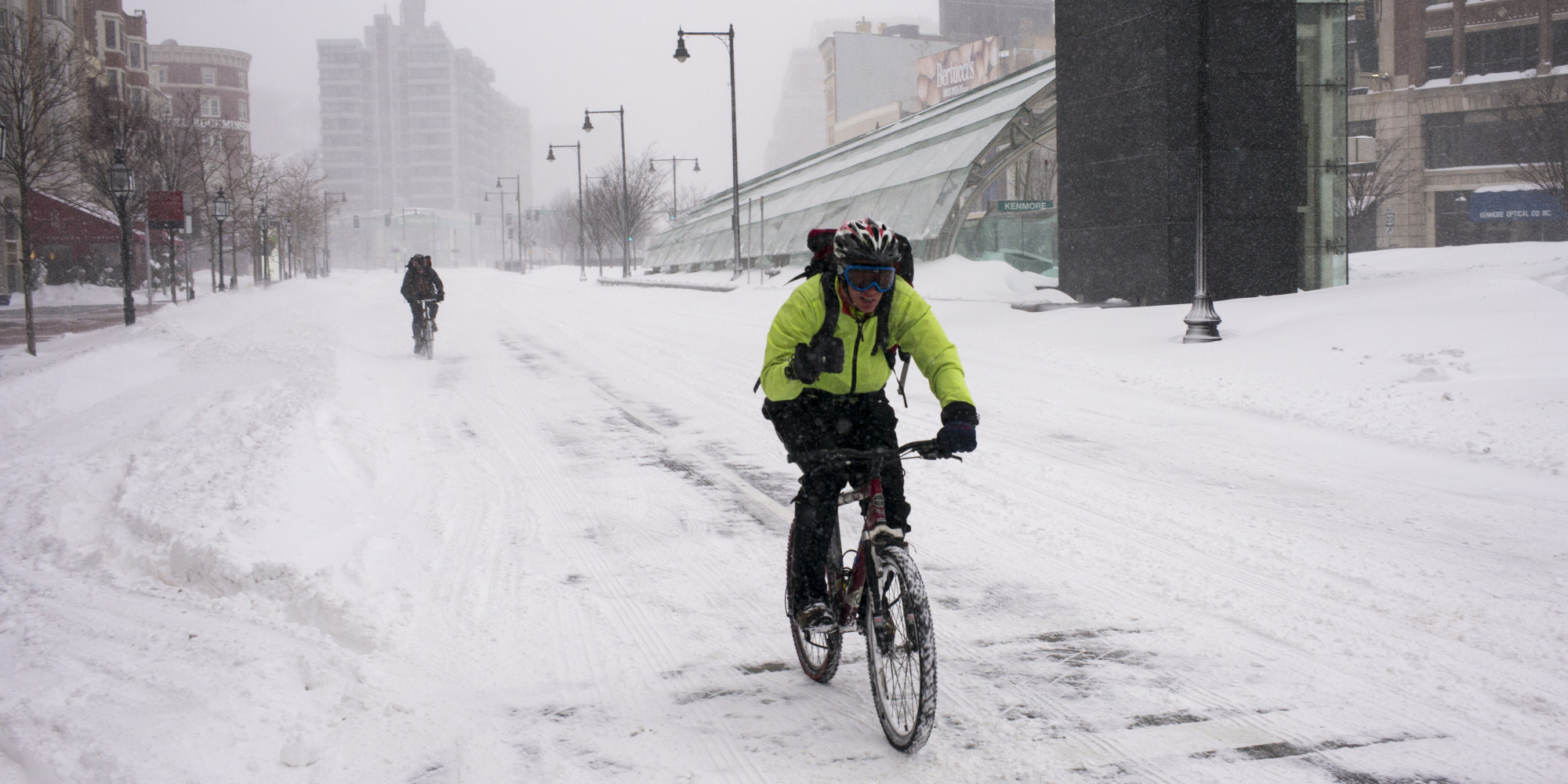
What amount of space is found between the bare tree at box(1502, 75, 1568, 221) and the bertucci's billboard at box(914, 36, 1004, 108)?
55.8 meters

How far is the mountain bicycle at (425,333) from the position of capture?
1812 cm

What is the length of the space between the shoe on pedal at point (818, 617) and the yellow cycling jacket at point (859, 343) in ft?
2.57

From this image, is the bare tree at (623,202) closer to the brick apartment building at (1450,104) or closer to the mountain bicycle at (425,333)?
the brick apartment building at (1450,104)

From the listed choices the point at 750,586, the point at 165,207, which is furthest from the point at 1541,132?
the point at 750,586

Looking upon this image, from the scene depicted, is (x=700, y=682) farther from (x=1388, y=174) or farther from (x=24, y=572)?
(x=1388, y=174)

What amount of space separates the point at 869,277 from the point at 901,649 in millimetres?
1244

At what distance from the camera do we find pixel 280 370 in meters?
15.0

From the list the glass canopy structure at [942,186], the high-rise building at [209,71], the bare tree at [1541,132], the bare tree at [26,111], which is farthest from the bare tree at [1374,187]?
the high-rise building at [209,71]

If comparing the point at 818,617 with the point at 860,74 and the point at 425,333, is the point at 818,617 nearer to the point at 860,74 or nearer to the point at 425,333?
the point at 425,333

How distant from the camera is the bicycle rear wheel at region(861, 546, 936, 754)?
3.53m

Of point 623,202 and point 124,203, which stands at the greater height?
point 623,202

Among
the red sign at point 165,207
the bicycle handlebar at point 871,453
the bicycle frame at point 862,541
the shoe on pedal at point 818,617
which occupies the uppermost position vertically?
the red sign at point 165,207

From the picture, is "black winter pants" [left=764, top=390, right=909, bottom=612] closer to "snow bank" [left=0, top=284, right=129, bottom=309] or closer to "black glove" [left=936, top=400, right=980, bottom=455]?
"black glove" [left=936, top=400, right=980, bottom=455]

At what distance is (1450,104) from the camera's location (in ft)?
166
